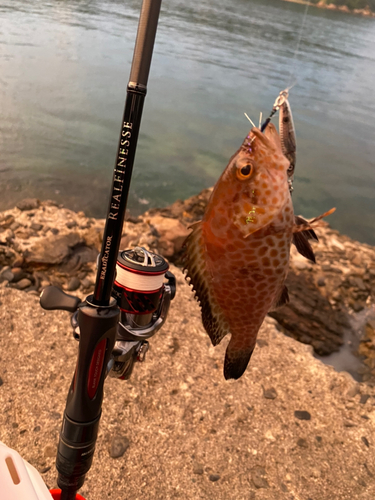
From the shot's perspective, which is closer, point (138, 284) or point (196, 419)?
point (138, 284)

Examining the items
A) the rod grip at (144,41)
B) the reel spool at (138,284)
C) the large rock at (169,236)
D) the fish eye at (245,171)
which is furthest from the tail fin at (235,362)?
the large rock at (169,236)

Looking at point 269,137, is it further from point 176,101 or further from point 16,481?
point 176,101

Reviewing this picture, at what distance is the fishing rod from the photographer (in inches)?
49.9

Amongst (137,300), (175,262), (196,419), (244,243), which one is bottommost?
(196,419)

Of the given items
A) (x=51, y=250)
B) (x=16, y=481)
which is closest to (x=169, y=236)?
(x=51, y=250)

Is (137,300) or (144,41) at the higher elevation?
(144,41)

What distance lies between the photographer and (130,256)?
76.7 inches

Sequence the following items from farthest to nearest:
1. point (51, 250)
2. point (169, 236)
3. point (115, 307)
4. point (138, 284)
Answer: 1. point (169, 236)
2. point (51, 250)
3. point (138, 284)
4. point (115, 307)

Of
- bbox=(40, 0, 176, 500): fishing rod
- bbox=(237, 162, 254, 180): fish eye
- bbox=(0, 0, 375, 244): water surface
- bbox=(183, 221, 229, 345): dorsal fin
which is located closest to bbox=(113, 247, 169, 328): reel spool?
bbox=(40, 0, 176, 500): fishing rod

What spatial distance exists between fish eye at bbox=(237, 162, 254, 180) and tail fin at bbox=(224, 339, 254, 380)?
1.76 feet

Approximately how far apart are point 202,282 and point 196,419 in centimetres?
252

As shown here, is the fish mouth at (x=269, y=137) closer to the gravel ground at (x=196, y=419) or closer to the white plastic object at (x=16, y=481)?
the white plastic object at (x=16, y=481)

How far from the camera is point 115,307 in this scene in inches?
61.7

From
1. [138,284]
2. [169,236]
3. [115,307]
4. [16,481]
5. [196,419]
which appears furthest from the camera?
[169,236]
